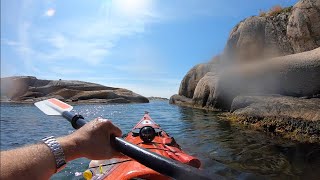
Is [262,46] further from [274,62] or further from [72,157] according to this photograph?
[72,157]

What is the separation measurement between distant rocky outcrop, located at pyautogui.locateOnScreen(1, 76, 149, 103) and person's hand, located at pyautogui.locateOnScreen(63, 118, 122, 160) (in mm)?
44160

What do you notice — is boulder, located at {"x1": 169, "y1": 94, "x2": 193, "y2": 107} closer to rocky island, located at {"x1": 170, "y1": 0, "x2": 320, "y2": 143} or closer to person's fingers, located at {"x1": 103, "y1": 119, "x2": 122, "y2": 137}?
rocky island, located at {"x1": 170, "y1": 0, "x2": 320, "y2": 143}

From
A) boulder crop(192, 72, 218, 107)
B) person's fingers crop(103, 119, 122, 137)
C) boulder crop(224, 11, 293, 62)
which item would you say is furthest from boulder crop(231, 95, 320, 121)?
person's fingers crop(103, 119, 122, 137)

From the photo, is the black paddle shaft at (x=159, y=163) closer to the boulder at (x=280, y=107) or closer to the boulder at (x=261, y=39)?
the boulder at (x=280, y=107)

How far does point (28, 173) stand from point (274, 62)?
15.1 meters

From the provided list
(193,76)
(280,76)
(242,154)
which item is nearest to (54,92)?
(193,76)

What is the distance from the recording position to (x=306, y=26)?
1672 cm

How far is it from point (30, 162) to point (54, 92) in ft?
166

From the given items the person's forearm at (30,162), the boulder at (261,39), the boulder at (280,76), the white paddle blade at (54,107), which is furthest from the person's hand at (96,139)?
the boulder at (261,39)

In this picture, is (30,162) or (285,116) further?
(285,116)

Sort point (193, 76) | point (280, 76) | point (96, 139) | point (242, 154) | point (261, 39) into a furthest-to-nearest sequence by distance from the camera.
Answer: point (193, 76), point (261, 39), point (280, 76), point (242, 154), point (96, 139)

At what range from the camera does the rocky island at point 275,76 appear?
11.0m

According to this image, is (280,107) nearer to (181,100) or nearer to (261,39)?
(261,39)

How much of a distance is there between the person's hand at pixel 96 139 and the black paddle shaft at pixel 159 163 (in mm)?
53
